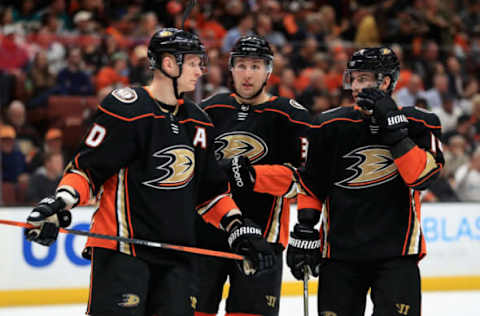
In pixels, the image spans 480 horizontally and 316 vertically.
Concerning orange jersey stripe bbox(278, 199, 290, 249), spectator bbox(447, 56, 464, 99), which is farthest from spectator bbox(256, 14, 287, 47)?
orange jersey stripe bbox(278, 199, 290, 249)

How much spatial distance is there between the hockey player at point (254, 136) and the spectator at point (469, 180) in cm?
360

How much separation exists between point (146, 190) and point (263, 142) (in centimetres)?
113

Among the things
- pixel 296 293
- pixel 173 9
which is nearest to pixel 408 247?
pixel 296 293

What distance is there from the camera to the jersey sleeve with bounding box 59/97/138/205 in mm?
2971

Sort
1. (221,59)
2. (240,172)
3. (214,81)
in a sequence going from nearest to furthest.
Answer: (240,172) → (214,81) → (221,59)

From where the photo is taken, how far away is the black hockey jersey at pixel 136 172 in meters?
2.98

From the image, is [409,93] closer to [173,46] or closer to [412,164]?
[412,164]

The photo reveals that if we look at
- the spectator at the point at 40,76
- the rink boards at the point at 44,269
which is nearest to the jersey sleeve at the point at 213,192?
the rink boards at the point at 44,269

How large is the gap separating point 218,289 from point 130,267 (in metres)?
1.03

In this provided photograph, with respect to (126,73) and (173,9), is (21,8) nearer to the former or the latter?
(173,9)

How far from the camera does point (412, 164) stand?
10.6 feet

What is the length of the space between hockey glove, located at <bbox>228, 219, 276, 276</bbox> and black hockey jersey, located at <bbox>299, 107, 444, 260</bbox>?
40 centimetres

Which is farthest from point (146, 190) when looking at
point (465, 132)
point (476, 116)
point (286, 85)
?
point (476, 116)

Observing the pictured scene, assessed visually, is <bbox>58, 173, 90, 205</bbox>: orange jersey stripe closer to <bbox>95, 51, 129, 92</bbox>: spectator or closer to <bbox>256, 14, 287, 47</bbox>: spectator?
<bbox>95, 51, 129, 92</bbox>: spectator
